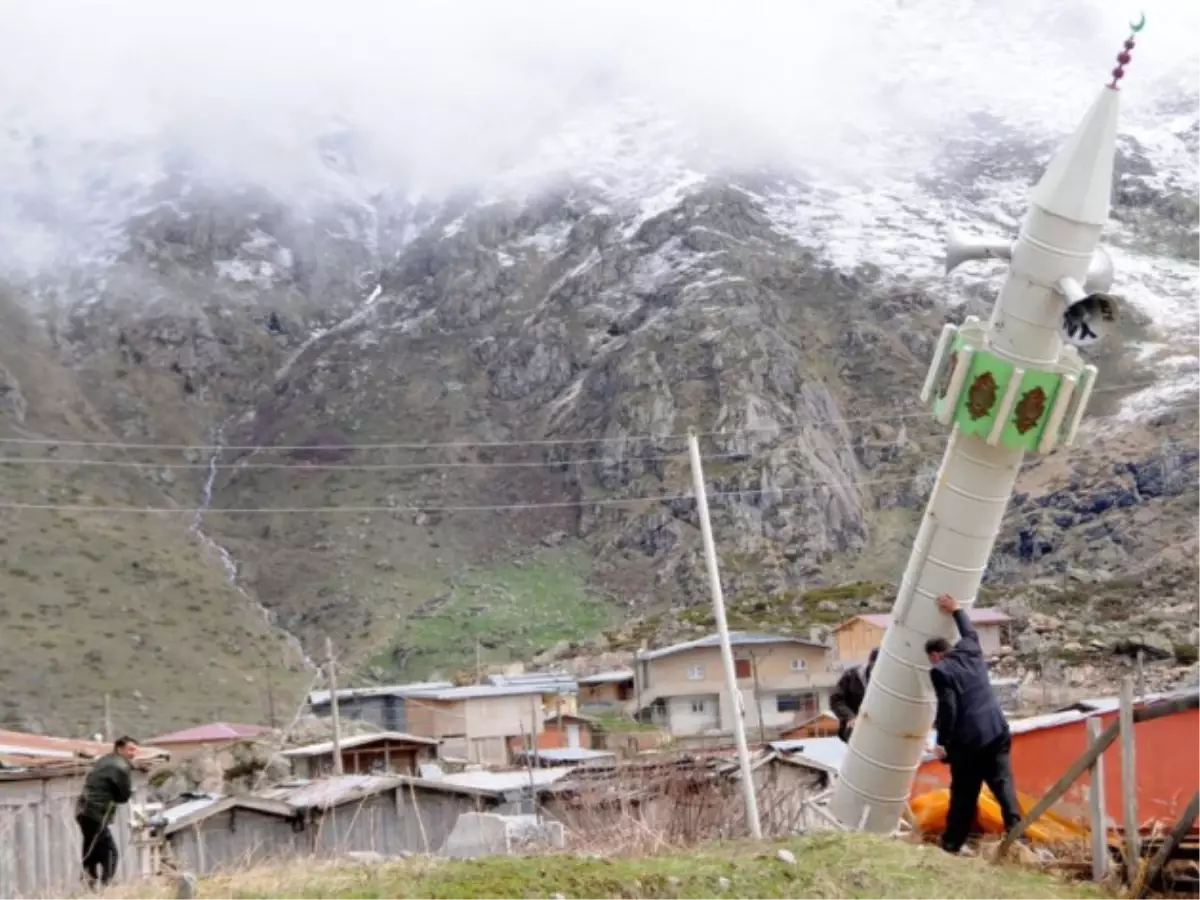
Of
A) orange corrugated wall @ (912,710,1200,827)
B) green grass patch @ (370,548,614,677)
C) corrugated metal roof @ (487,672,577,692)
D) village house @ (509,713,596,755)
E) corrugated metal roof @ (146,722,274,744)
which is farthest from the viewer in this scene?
green grass patch @ (370,548,614,677)

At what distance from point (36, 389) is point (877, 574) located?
8647cm

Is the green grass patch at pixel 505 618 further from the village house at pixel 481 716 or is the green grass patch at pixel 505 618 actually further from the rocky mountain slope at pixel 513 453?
the village house at pixel 481 716

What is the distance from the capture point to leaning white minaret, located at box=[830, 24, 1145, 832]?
13312 millimetres

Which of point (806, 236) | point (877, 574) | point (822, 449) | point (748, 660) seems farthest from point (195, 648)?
point (806, 236)

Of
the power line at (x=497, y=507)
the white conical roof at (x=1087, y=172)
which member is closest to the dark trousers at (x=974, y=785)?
the white conical roof at (x=1087, y=172)

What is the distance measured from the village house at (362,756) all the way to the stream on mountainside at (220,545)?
4704cm

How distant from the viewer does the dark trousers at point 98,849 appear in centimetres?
1231

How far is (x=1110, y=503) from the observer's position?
108312 mm

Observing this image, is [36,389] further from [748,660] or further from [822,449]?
[748,660]

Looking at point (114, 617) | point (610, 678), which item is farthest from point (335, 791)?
point (114, 617)

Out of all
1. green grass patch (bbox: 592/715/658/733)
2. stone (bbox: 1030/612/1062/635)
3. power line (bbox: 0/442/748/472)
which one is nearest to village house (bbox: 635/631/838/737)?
green grass patch (bbox: 592/715/658/733)

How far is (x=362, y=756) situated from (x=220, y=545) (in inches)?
3176

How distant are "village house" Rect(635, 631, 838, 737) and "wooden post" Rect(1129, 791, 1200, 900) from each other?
58745 mm

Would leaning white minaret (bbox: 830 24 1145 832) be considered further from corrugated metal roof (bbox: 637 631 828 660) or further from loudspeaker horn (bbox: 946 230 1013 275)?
corrugated metal roof (bbox: 637 631 828 660)
